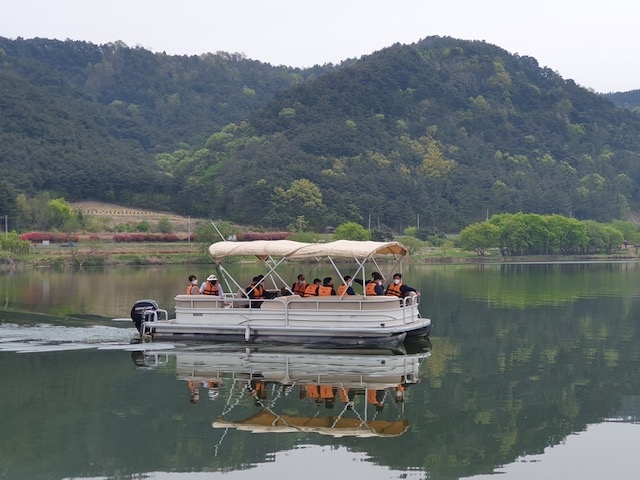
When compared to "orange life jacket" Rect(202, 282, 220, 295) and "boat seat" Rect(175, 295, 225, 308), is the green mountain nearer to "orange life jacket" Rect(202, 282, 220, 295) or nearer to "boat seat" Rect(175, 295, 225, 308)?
"orange life jacket" Rect(202, 282, 220, 295)

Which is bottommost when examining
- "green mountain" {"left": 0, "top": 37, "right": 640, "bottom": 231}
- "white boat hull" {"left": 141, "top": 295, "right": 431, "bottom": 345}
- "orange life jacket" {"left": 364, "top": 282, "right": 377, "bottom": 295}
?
"white boat hull" {"left": 141, "top": 295, "right": 431, "bottom": 345}

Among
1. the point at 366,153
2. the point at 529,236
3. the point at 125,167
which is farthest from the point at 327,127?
the point at 529,236

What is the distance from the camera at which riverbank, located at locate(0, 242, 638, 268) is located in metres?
89.5

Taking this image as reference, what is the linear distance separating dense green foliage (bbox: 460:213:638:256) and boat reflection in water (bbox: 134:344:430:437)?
8986 cm

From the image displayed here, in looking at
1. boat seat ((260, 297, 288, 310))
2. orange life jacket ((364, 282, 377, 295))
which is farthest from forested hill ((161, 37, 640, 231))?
boat seat ((260, 297, 288, 310))

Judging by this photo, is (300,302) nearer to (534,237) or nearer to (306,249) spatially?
(306,249)

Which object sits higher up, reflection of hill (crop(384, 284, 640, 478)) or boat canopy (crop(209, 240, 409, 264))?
boat canopy (crop(209, 240, 409, 264))

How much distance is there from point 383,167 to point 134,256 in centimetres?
7481

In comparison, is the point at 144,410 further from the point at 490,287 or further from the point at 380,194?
the point at 380,194

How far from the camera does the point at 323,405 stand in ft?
70.7

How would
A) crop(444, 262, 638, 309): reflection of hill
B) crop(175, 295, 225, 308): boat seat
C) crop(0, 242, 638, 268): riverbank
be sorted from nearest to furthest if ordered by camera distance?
1. crop(175, 295, 225, 308): boat seat
2. crop(444, 262, 638, 309): reflection of hill
3. crop(0, 242, 638, 268): riverbank

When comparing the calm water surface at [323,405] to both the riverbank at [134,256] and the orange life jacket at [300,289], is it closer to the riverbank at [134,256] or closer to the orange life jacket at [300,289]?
the orange life jacket at [300,289]

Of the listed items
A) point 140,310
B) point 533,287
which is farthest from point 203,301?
point 533,287

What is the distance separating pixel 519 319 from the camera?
127 ft
